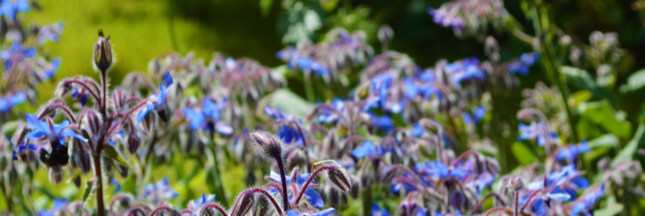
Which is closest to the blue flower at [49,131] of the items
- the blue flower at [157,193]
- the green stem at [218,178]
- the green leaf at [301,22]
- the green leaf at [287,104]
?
the blue flower at [157,193]

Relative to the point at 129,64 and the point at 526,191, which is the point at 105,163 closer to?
the point at 526,191

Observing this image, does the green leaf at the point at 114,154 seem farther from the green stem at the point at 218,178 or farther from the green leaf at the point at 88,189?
the green stem at the point at 218,178

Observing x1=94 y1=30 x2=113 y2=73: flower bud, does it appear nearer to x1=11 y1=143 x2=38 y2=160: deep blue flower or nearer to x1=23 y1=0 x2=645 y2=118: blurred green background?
x1=11 y1=143 x2=38 y2=160: deep blue flower

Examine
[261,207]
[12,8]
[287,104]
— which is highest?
[12,8]

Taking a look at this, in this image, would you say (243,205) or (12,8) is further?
(12,8)

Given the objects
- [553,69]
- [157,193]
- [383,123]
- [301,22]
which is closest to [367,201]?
[383,123]

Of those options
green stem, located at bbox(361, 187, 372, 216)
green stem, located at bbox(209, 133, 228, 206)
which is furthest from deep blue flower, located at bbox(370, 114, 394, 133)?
green stem, located at bbox(209, 133, 228, 206)

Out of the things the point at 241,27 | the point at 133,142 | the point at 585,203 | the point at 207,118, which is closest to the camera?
the point at 133,142

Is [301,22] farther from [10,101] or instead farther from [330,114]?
[330,114]
